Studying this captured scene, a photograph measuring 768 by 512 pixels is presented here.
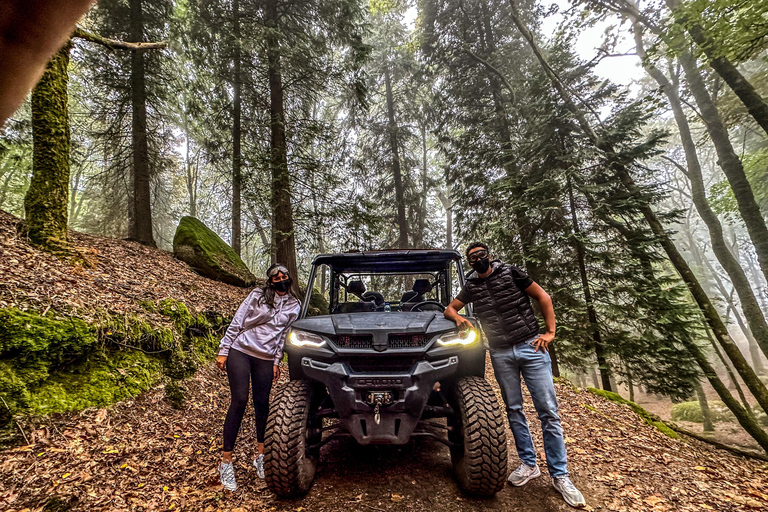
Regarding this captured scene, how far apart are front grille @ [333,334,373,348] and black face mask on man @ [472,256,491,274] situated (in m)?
1.48

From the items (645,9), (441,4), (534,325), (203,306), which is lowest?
(534,325)

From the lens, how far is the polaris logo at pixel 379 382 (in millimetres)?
2818

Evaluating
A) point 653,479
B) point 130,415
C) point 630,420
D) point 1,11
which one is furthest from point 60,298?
point 630,420

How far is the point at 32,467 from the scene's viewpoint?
2842mm

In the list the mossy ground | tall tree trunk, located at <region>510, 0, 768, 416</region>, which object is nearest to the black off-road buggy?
the mossy ground

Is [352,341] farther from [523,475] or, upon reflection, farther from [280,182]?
[280,182]

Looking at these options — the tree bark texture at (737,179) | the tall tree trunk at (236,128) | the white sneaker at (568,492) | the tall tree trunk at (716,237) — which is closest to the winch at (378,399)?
the white sneaker at (568,492)

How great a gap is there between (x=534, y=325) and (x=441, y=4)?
503 inches

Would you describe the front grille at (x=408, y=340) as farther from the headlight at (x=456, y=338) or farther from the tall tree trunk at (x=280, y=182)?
the tall tree trunk at (x=280, y=182)

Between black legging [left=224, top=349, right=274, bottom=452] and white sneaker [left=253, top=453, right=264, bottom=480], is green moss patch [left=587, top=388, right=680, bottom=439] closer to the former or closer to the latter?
white sneaker [left=253, top=453, right=264, bottom=480]

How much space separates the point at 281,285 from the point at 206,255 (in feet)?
18.6

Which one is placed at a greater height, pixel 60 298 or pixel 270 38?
pixel 270 38

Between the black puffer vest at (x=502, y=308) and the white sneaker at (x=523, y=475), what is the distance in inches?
49.8

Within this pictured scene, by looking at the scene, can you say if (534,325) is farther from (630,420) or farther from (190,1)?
(190,1)
